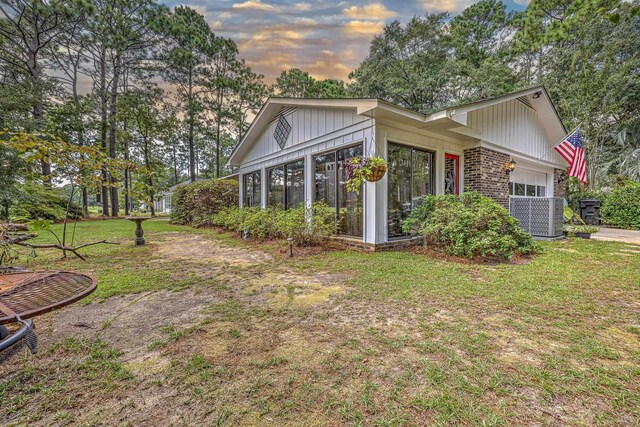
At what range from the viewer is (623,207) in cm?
1059

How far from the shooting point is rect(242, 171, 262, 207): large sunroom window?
33.5ft

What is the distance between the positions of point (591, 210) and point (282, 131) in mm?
12748

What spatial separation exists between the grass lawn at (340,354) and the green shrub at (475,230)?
1002mm

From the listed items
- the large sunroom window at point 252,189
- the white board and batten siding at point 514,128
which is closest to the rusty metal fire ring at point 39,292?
the white board and batten siding at point 514,128

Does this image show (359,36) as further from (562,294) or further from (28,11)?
(28,11)

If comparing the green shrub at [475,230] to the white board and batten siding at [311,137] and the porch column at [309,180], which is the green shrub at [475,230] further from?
the porch column at [309,180]

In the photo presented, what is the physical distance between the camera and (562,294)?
313cm

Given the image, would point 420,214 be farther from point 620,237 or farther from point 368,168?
point 620,237

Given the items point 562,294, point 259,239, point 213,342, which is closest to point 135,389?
point 213,342

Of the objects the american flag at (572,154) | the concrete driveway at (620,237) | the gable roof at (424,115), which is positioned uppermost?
the gable roof at (424,115)

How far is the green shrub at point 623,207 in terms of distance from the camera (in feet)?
33.6

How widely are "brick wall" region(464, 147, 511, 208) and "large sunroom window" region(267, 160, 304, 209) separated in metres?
4.47

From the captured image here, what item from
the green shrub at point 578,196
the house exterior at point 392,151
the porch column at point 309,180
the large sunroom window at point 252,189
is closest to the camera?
the house exterior at point 392,151

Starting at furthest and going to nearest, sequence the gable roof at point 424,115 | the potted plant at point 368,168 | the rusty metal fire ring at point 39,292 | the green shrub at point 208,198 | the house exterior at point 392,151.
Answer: the green shrub at point 208,198, the house exterior at point 392,151, the gable roof at point 424,115, the potted plant at point 368,168, the rusty metal fire ring at point 39,292
